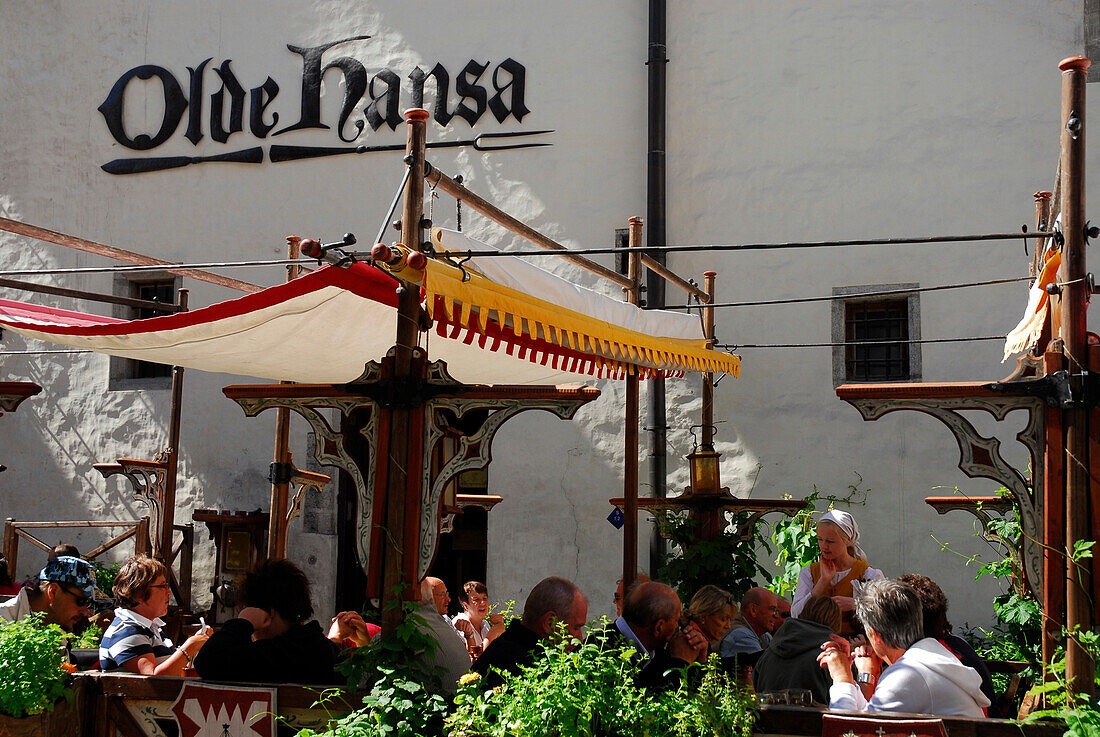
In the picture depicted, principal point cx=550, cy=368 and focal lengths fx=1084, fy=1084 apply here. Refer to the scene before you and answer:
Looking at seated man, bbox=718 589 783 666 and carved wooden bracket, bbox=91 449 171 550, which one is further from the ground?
carved wooden bracket, bbox=91 449 171 550

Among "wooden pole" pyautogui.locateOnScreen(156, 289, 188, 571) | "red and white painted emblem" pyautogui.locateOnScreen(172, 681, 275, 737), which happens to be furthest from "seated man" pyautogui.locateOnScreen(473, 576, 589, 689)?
"wooden pole" pyautogui.locateOnScreen(156, 289, 188, 571)

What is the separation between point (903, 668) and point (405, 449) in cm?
213

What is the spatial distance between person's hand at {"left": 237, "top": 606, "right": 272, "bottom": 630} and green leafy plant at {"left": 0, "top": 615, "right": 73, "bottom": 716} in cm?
77

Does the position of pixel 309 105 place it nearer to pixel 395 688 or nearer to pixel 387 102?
pixel 387 102

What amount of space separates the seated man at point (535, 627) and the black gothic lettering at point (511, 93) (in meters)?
7.54

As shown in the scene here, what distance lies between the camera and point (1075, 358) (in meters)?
4.04

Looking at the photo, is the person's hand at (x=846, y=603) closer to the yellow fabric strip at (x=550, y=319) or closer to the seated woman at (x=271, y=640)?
the yellow fabric strip at (x=550, y=319)

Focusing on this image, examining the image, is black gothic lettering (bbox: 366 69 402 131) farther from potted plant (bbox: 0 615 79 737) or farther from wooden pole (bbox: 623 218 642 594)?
potted plant (bbox: 0 615 79 737)

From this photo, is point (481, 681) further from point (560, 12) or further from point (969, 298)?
point (560, 12)

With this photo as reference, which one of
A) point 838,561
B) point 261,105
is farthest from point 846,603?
point 261,105

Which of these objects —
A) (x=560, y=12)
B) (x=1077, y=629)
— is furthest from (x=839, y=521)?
(x=560, y=12)

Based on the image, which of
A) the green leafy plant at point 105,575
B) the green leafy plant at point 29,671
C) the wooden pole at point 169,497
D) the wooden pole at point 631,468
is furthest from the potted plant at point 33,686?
the green leafy plant at point 105,575

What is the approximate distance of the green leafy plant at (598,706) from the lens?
3.60 meters

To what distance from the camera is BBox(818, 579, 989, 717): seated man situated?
3.67 meters
